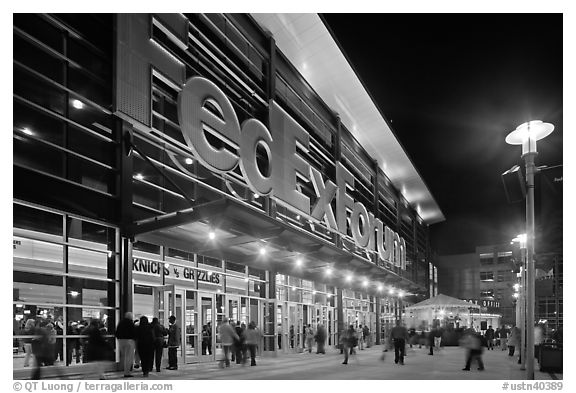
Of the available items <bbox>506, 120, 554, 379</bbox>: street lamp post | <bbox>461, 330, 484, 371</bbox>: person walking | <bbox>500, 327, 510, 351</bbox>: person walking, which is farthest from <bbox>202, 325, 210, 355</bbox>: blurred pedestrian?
<bbox>500, 327, 510, 351</bbox>: person walking

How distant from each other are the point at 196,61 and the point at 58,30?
19.0 feet

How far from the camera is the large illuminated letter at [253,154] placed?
19594 millimetres

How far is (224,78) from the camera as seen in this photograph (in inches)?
851

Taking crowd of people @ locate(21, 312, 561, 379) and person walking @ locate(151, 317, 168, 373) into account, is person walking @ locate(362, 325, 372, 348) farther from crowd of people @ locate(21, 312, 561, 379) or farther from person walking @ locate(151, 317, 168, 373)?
person walking @ locate(151, 317, 168, 373)

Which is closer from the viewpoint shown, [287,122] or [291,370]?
[291,370]

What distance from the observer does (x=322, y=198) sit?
2644 cm

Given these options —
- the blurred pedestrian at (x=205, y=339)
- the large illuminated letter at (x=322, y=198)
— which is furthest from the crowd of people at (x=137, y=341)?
the large illuminated letter at (x=322, y=198)

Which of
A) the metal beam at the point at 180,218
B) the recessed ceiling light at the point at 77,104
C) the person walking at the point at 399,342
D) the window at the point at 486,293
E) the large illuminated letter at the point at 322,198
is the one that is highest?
the recessed ceiling light at the point at 77,104

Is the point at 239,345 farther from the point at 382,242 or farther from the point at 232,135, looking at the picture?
the point at 382,242

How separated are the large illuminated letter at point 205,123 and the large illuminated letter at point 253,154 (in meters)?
0.61

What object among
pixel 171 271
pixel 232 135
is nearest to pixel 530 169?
pixel 232 135

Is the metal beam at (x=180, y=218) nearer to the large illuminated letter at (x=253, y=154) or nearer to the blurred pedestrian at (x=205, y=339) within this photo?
the large illuminated letter at (x=253, y=154)

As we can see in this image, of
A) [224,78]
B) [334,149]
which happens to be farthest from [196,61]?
[334,149]
